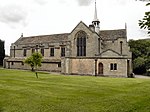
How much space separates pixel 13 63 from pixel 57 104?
57.7 metres

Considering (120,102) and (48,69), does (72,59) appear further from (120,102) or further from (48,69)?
(120,102)

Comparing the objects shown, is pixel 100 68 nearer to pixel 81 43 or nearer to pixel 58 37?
pixel 81 43

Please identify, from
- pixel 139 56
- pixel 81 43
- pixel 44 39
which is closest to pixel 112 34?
pixel 81 43

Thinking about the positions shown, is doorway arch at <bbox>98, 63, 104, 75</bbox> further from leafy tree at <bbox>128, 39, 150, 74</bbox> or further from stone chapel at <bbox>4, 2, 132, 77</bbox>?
leafy tree at <bbox>128, 39, 150, 74</bbox>

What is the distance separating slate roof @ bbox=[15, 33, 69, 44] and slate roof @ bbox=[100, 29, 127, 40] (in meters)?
10.4

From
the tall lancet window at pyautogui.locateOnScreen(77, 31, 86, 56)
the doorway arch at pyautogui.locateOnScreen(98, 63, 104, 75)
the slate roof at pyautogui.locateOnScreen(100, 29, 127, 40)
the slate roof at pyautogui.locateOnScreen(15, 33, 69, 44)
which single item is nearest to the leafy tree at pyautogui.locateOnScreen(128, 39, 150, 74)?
the slate roof at pyautogui.locateOnScreen(100, 29, 127, 40)

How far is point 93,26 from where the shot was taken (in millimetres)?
53750

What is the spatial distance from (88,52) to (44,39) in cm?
1884

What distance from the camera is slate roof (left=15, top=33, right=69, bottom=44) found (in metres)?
61.1

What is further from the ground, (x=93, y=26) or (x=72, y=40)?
(x=93, y=26)

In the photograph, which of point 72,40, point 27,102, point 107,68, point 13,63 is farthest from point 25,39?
point 27,102

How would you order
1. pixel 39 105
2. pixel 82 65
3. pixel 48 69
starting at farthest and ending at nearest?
pixel 48 69
pixel 82 65
pixel 39 105

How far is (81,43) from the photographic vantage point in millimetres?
52406

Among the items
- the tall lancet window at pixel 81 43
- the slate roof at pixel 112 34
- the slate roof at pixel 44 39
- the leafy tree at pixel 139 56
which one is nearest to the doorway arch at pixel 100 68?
the tall lancet window at pixel 81 43
